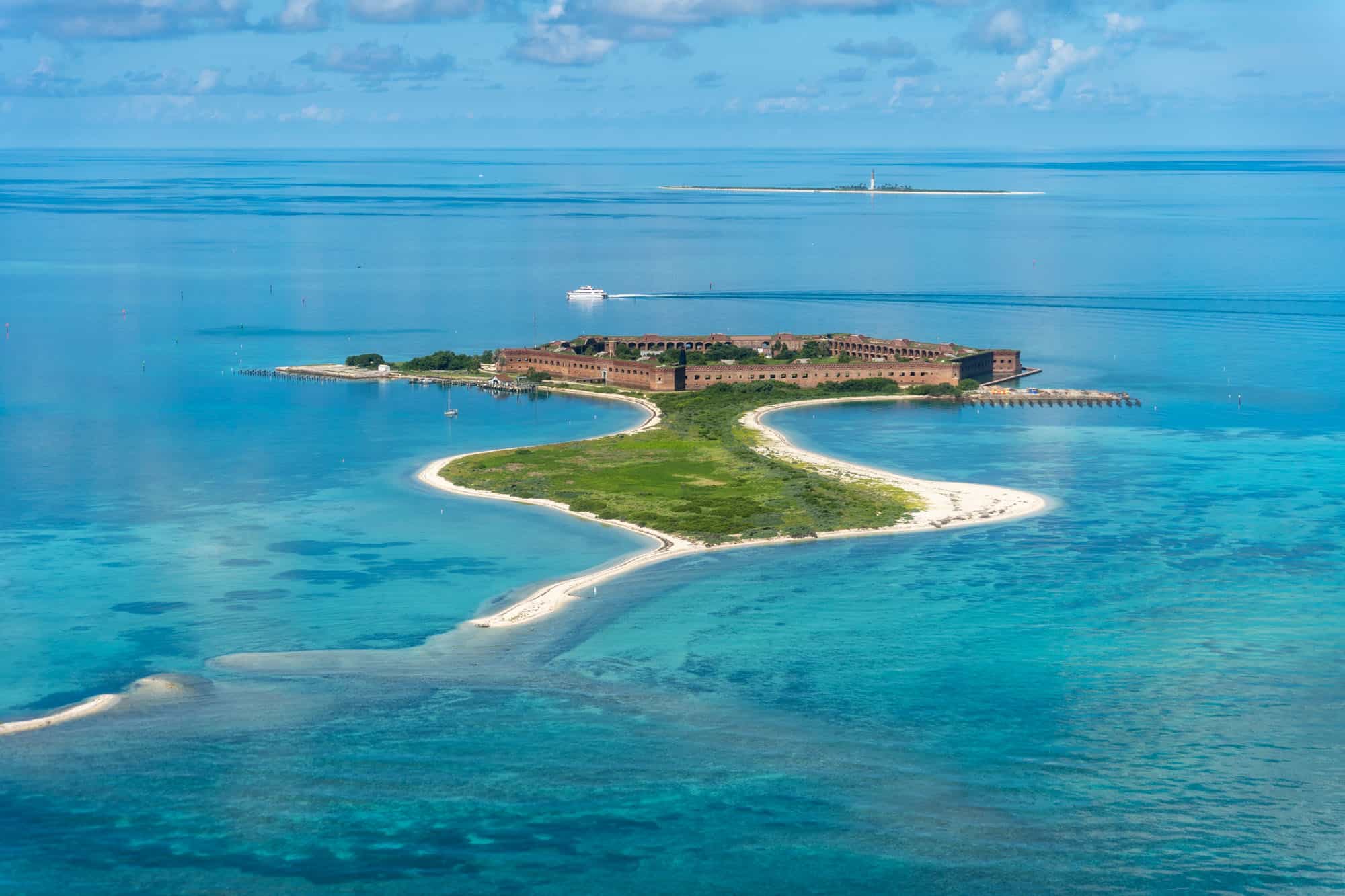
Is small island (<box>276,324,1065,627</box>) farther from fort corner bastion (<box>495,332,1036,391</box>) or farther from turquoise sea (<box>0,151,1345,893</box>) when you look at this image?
turquoise sea (<box>0,151,1345,893</box>)

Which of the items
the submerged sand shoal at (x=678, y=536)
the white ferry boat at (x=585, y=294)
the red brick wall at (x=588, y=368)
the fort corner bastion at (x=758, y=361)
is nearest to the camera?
the submerged sand shoal at (x=678, y=536)

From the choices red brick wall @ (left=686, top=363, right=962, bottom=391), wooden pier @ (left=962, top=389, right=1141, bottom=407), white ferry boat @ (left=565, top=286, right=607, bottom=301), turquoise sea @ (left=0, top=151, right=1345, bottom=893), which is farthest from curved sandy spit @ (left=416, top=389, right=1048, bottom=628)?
white ferry boat @ (left=565, top=286, right=607, bottom=301)

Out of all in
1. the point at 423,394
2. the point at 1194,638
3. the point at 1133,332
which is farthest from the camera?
the point at 1133,332

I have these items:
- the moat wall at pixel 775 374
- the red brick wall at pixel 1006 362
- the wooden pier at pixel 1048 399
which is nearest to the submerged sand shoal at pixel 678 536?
the moat wall at pixel 775 374

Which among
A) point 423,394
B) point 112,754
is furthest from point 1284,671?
point 423,394

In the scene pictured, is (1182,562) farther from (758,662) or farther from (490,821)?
(490,821)

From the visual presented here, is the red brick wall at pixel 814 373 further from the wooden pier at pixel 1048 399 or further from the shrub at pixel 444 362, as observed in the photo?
the shrub at pixel 444 362
